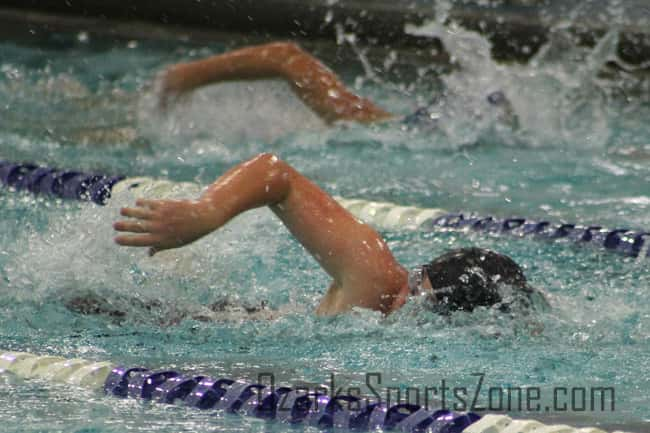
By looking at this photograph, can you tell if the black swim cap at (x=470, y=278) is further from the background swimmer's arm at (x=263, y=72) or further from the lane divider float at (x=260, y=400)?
the background swimmer's arm at (x=263, y=72)

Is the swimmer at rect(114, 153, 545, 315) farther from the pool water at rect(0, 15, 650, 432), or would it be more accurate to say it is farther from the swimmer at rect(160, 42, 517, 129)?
the swimmer at rect(160, 42, 517, 129)

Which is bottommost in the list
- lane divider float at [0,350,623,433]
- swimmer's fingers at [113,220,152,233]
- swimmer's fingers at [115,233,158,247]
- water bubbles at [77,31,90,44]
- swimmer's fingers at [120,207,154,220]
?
lane divider float at [0,350,623,433]

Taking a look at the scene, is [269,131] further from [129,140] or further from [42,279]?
[42,279]

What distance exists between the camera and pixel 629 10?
7.20 metres

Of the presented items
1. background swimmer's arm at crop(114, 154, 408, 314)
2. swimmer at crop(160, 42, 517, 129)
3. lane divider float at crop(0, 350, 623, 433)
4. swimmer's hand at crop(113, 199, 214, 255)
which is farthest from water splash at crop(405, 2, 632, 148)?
lane divider float at crop(0, 350, 623, 433)

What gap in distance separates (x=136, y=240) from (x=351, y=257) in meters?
0.58

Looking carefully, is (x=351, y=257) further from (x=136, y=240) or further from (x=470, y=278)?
(x=136, y=240)

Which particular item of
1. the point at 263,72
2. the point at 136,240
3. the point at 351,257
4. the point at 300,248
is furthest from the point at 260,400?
the point at 263,72

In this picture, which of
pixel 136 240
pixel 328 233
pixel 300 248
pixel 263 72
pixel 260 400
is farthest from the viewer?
pixel 263 72

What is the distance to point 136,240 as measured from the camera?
247 cm

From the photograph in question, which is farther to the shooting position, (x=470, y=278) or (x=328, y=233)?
(x=328, y=233)

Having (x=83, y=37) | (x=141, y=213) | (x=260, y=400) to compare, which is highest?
(x=83, y=37)

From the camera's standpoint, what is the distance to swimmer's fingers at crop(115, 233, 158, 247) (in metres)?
2.46

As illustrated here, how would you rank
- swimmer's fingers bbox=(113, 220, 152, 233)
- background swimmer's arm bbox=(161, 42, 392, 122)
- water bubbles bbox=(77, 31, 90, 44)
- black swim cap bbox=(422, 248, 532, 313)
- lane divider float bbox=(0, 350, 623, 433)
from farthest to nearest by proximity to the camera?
1. water bubbles bbox=(77, 31, 90, 44)
2. background swimmer's arm bbox=(161, 42, 392, 122)
3. black swim cap bbox=(422, 248, 532, 313)
4. swimmer's fingers bbox=(113, 220, 152, 233)
5. lane divider float bbox=(0, 350, 623, 433)
